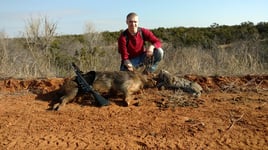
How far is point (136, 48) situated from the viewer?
776 cm

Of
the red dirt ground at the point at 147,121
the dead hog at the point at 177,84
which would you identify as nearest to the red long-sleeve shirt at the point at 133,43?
the dead hog at the point at 177,84

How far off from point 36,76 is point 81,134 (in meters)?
4.64

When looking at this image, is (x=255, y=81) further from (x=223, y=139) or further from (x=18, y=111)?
(x=18, y=111)

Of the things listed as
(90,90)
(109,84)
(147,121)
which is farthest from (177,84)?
(147,121)

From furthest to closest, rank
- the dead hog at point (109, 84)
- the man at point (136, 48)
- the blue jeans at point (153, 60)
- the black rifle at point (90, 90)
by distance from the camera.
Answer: the blue jeans at point (153, 60)
the man at point (136, 48)
the dead hog at point (109, 84)
the black rifle at point (90, 90)

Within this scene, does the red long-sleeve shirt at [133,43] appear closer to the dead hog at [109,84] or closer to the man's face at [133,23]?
the man's face at [133,23]

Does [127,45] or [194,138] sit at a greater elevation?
[127,45]

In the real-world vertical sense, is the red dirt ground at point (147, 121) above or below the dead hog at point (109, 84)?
below

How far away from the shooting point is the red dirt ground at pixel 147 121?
4.84m

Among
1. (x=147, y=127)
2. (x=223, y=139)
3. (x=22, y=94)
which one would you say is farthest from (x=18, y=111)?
(x=223, y=139)

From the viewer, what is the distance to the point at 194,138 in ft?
16.0

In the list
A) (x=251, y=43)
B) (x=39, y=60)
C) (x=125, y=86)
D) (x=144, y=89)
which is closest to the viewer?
(x=125, y=86)

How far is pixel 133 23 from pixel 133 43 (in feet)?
1.74

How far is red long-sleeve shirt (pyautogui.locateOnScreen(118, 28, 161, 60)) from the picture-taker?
7609 millimetres
